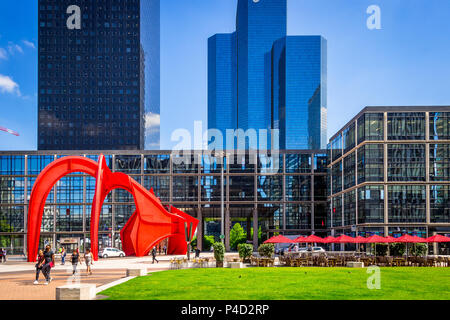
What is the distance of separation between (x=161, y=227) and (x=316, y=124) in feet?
444

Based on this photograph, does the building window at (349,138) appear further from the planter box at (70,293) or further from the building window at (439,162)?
the planter box at (70,293)

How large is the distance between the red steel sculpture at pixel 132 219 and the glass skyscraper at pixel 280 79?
12499cm

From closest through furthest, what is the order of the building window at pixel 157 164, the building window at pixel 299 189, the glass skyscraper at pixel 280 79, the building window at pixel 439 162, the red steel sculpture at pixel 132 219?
the red steel sculpture at pixel 132 219 < the building window at pixel 439 162 < the building window at pixel 157 164 < the building window at pixel 299 189 < the glass skyscraper at pixel 280 79

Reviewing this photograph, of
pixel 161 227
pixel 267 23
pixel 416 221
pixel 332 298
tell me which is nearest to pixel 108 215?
pixel 161 227

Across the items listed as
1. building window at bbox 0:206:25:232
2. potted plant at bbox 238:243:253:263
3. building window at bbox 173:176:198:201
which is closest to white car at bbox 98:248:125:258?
building window at bbox 173:176:198:201

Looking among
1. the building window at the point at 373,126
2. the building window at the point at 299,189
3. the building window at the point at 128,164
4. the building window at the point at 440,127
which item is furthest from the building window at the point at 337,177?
the building window at the point at 128,164

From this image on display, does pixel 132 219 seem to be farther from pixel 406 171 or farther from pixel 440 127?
pixel 440 127

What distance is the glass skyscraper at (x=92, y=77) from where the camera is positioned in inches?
5576

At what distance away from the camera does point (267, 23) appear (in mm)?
194125

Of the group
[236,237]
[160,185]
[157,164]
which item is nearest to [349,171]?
[160,185]

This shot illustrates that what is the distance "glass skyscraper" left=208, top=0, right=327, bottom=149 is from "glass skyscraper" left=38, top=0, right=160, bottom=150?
5472cm

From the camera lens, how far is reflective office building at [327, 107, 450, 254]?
61.9 m

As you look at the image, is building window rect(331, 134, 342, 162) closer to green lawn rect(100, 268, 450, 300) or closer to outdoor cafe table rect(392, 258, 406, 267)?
outdoor cafe table rect(392, 258, 406, 267)

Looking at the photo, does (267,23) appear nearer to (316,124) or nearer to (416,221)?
(316,124)
